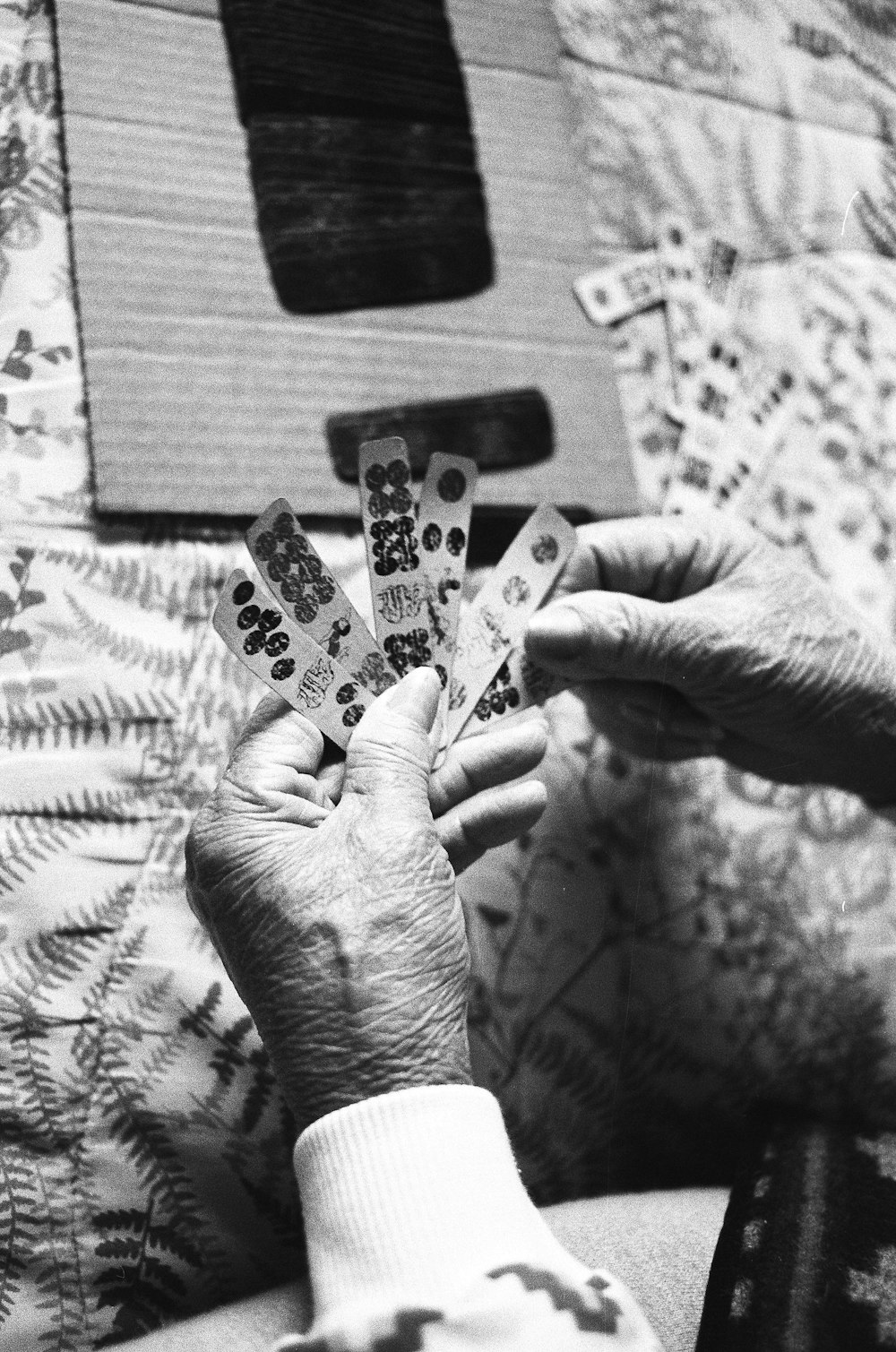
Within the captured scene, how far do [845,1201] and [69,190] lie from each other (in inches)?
42.5

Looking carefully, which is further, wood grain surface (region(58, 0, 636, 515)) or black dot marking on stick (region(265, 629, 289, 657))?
wood grain surface (region(58, 0, 636, 515))

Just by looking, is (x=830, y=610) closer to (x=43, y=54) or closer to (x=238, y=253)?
(x=238, y=253)

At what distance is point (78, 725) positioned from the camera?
0.96 meters

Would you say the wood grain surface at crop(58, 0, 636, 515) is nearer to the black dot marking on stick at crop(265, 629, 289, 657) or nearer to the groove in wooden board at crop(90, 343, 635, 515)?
the groove in wooden board at crop(90, 343, 635, 515)

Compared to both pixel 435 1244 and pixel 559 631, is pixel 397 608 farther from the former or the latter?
pixel 435 1244

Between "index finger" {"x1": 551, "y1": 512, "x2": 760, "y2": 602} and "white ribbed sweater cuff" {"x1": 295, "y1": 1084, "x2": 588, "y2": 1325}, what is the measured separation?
44 cm

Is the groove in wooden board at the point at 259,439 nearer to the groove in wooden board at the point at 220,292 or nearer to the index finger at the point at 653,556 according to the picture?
the groove in wooden board at the point at 220,292

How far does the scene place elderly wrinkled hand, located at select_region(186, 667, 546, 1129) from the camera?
2.29 ft

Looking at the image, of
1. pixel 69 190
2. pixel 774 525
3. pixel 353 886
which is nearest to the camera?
pixel 353 886

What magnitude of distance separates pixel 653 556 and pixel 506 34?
72 centimetres

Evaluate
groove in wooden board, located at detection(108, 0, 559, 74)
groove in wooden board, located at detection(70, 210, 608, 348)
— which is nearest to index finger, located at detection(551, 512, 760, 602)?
groove in wooden board, located at detection(70, 210, 608, 348)

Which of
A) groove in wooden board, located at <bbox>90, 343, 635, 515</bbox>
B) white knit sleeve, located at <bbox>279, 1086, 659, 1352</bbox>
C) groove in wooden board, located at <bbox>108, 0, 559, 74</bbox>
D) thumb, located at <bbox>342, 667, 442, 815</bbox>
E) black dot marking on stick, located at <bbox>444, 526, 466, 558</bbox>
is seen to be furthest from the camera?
groove in wooden board, located at <bbox>108, 0, 559, 74</bbox>

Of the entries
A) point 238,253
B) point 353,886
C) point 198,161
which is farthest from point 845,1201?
point 198,161

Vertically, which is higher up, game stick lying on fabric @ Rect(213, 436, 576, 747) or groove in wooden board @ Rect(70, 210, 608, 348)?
groove in wooden board @ Rect(70, 210, 608, 348)
